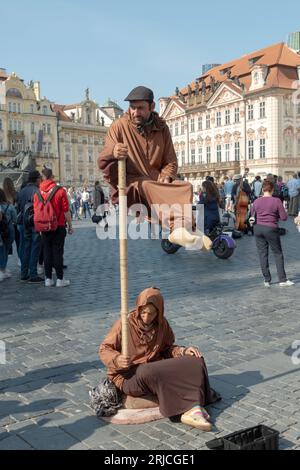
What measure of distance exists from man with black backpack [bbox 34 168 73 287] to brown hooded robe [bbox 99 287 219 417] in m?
5.00

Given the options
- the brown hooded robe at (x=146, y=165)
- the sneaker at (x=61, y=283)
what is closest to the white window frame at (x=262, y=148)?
the sneaker at (x=61, y=283)

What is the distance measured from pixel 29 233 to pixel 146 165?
20.9 feet

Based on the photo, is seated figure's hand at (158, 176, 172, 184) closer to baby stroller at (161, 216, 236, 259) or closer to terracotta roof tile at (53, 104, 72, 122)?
baby stroller at (161, 216, 236, 259)

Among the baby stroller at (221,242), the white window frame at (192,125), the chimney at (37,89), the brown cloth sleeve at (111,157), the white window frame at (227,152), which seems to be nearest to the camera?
the brown cloth sleeve at (111,157)

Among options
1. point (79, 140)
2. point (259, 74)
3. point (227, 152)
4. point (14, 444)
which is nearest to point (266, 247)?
point (14, 444)

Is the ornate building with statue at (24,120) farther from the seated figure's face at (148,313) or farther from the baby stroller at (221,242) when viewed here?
the seated figure's face at (148,313)

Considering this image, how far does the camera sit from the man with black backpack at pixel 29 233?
987 centimetres

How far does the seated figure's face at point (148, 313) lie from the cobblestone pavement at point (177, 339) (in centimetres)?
78

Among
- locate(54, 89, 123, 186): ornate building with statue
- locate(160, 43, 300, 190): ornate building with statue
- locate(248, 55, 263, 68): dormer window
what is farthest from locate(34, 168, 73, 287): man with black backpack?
locate(54, 89, 123, 186): ornate building with statue

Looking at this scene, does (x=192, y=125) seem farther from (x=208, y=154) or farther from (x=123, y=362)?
(x=123, y=362)

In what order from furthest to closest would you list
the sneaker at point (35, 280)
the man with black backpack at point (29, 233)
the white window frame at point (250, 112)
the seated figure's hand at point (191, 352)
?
the white window frame at point (250, 112), the sneaker at point (35, 280), the man with black backpack at point (29, 233), the seated figure's hand at point (191, 352)

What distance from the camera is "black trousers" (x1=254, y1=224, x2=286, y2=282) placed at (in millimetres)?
9531

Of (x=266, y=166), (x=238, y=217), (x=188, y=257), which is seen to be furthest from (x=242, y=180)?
(x=266, y=166)

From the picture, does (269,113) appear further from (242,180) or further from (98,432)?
(98,432)
